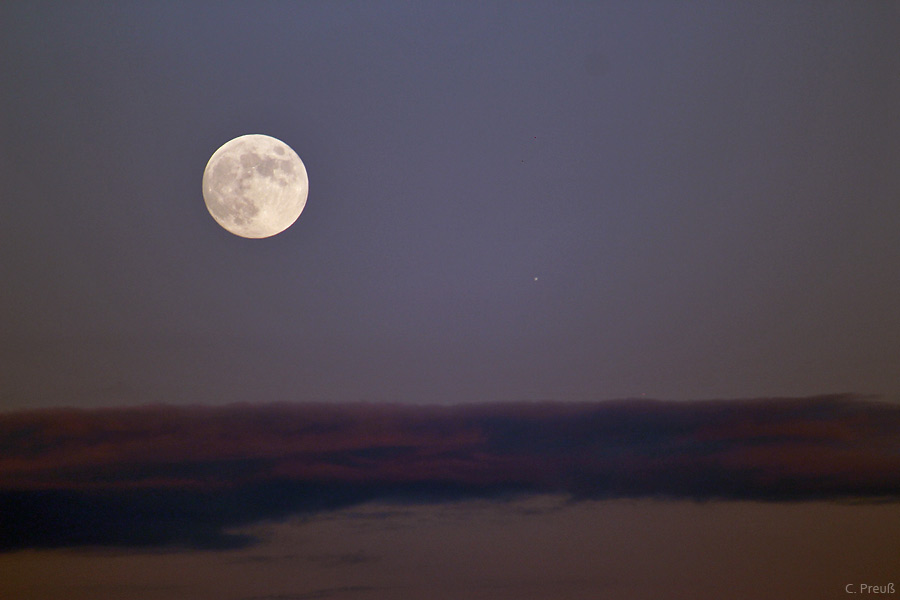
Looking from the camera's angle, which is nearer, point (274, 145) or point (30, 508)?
point (274, 145)

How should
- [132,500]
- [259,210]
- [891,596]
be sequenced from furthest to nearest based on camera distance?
[132,500], [891,596], [259,210]

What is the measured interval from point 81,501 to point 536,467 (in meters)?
9.12

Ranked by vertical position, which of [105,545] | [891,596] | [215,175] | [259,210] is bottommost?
[891,596]

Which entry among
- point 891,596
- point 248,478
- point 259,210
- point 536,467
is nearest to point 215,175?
point 259,210

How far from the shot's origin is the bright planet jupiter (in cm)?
870

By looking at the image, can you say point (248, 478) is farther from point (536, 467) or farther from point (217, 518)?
point (536, 467)

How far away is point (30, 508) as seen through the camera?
39.5 feet

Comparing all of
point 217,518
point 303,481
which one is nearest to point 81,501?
point 217,518

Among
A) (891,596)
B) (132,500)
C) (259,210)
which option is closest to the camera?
(259,210)

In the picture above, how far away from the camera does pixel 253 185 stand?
872cm

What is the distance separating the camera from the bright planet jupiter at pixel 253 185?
28.5 feet

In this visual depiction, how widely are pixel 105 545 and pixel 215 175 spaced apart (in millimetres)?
8317

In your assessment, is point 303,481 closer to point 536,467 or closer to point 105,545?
point 105,545

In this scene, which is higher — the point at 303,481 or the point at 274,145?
the point at 274,145
